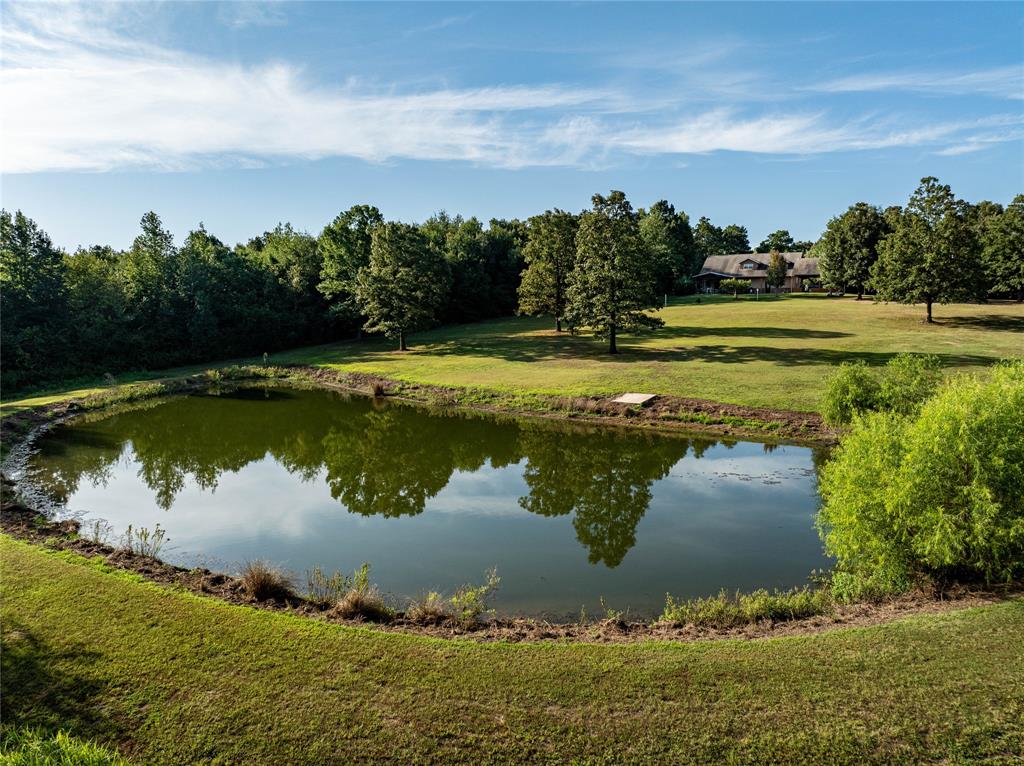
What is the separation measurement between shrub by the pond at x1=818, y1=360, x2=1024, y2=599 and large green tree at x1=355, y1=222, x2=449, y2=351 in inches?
1629

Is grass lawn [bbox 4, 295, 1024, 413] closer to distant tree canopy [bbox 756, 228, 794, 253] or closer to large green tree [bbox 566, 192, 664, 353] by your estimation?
large green tree [bbox 566, 192, 664, 353]

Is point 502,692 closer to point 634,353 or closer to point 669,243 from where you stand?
point 634,353

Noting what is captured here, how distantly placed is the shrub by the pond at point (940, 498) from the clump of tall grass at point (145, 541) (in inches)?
632

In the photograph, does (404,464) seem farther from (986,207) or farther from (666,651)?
(986,207)

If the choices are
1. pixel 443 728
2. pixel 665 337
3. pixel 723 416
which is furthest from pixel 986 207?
pixel 443 728

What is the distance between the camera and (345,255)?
56.3 meters

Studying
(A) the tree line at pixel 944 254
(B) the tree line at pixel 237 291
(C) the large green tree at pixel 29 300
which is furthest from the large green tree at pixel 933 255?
(C) the large green tree at pixel 29 300

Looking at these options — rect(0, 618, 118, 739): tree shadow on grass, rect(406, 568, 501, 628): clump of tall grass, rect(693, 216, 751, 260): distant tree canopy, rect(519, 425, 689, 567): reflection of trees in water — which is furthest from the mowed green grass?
rect(693, 216, 751, 260): distant tree canopy

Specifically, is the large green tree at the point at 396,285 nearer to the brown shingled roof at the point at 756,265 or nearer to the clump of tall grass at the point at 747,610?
the clump of tall grass at the point at 747,610

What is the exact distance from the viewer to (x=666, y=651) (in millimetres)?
9695

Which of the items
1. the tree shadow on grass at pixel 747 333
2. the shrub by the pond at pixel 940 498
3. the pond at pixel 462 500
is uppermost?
the tree shadow on grass at pixel 747 333

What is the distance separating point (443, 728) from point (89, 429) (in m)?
29.5

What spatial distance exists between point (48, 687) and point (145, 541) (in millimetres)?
6688

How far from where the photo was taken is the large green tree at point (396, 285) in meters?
49.1
